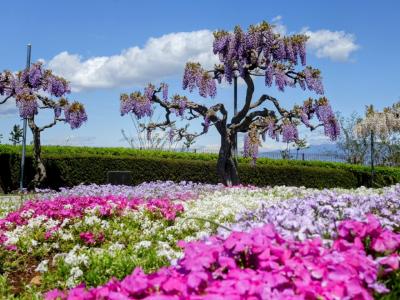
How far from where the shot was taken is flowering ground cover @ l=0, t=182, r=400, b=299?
2.74m

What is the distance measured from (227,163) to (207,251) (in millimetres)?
13749

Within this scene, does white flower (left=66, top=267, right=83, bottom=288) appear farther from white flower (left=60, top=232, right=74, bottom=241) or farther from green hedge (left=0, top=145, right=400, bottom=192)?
green hedge (left=0, top=145, right=400, bottom=192)

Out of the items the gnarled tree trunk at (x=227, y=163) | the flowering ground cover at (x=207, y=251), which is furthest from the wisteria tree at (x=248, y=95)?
the flowering ground cover at (x=207, y=251)

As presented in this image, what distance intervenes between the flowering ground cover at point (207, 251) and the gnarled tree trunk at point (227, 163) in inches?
271

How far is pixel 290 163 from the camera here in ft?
85.7

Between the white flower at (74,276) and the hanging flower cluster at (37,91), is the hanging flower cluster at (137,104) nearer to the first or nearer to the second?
the hanging flower cluster at (37,91)

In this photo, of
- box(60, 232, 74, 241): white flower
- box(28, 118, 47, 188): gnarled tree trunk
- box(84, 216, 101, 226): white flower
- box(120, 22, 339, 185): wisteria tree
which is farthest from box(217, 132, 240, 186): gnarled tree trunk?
box(60, 232, 74, 241): white flower

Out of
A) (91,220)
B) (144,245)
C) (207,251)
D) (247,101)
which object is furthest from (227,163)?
(207,251)

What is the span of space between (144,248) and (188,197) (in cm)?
560

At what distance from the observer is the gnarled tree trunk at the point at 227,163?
1656 cm

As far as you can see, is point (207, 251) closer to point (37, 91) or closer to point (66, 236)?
point (66, 236)

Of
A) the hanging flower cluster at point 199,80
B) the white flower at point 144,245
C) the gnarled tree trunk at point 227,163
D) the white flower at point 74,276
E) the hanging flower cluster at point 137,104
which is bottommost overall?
the white flower at point 74,276

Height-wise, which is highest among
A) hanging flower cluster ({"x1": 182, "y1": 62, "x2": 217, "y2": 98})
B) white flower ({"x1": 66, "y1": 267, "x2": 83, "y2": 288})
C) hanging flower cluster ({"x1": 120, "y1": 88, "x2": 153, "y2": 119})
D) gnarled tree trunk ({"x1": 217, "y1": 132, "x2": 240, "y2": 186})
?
hanging flower cluster ({"x1": 182, "y1": 62, "x2": 217, "y2": 98})

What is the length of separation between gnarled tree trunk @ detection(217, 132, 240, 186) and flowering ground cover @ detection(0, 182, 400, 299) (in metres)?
6.89
